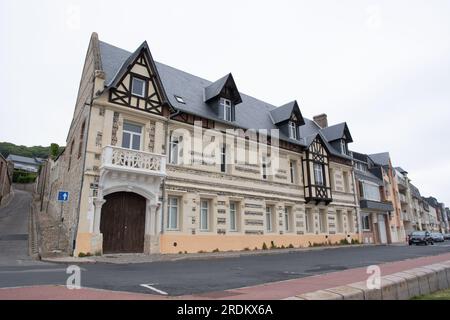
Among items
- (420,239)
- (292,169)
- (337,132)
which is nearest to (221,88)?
(292,169)

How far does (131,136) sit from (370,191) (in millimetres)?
26736

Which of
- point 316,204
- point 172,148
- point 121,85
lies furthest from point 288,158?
point 121,85

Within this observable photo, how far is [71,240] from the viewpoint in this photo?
1310 centimetres

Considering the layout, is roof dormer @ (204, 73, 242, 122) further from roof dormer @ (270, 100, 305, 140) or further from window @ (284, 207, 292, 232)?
window @ (284, 207, 292, 232)

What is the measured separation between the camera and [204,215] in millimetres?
17375

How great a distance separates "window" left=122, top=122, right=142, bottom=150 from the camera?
15234 mm

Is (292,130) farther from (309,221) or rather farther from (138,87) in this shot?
(138,87)

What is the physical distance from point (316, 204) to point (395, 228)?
20050 millimetres

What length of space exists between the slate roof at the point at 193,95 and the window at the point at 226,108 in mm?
579

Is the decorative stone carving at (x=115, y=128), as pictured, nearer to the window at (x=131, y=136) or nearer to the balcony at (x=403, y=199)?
the window at (x=131, y=136)

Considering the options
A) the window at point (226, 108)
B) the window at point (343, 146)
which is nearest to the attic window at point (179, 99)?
the window at point (226, 108)

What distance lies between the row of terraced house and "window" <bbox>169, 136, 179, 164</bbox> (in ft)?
0.19

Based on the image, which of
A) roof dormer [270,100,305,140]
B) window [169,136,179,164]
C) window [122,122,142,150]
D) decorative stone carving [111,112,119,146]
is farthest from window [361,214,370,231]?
decorative stone carving [111,112,119,146]
